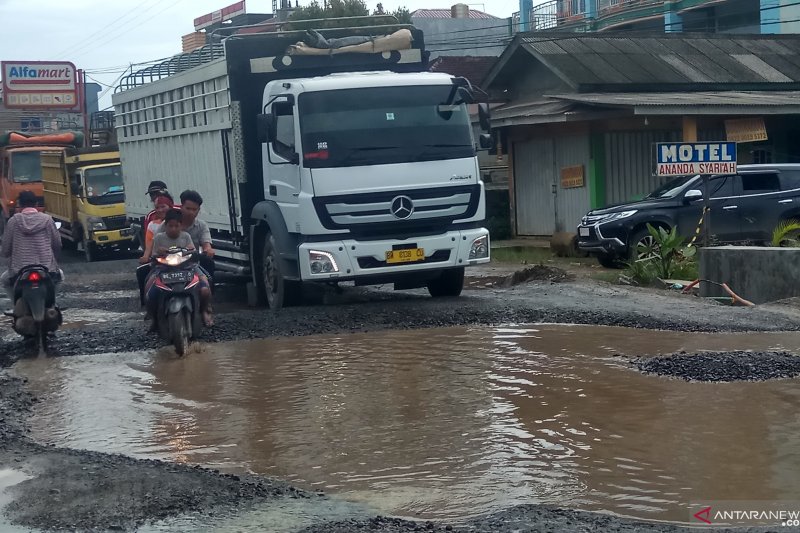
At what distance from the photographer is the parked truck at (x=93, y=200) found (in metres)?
24.5

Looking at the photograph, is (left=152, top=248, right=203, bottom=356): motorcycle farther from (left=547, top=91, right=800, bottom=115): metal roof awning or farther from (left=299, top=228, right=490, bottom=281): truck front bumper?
(left=547, top=91, right=800, bottom=115): metal roof awning

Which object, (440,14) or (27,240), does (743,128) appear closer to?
(27,240)

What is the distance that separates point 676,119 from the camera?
858 inches

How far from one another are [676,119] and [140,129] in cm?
1072

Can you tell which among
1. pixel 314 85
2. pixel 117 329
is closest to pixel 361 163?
pixel 314 85

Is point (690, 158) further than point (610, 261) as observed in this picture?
No

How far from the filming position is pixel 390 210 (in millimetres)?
11805

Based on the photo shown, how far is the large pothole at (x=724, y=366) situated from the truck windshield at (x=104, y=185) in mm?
18342

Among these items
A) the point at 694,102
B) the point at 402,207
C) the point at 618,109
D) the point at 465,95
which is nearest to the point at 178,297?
the point at 402,207

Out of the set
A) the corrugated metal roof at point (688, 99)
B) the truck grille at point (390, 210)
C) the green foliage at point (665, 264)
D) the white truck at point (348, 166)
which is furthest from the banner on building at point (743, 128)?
the truck grille at point (390, 210)

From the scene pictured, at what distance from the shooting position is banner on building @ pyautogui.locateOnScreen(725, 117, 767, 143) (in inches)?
870

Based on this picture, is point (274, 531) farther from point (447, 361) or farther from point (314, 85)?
point (314, 85)

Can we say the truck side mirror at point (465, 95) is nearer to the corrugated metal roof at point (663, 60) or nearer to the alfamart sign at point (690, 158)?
the alfamart sign at point (690, 158)

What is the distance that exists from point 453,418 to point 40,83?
49.5 metres
